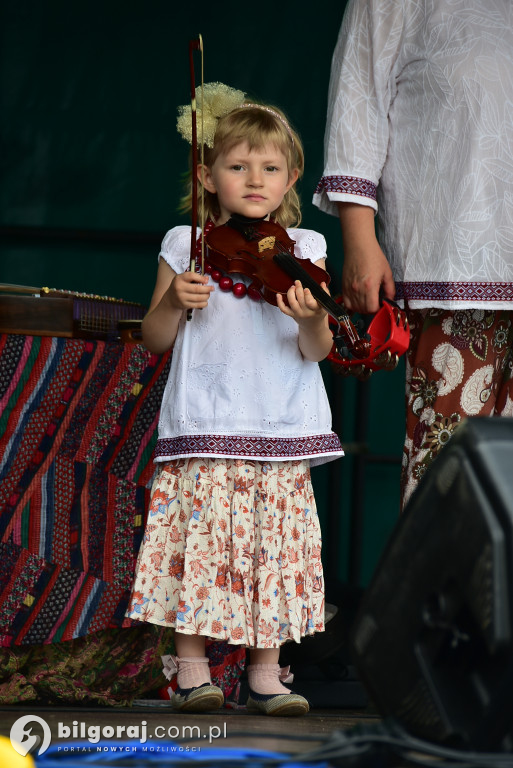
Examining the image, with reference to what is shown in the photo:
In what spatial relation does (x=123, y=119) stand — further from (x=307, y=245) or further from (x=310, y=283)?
(x=310, y=283)

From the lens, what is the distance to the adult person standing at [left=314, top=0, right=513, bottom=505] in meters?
1.89

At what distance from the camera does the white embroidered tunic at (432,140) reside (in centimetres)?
189

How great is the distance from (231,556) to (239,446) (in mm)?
226

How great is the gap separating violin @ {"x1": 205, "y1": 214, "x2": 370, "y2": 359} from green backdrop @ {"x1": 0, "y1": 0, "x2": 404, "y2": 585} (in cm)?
128

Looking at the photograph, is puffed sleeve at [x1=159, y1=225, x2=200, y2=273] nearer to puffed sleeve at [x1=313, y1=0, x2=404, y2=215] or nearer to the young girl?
the young girl

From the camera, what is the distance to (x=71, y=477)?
2.32 m

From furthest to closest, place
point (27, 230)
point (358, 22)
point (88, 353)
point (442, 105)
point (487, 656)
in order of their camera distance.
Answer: point (27, 230) → point (88, 353) → point (358, 22) → point (442, 105) → point (487, 656)

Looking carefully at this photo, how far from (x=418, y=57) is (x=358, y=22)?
17cm

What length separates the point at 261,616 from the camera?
1959 millimetres

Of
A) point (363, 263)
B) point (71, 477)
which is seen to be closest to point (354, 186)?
point (363, 263)

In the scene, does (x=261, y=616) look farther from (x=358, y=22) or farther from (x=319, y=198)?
(x=358, y=22)

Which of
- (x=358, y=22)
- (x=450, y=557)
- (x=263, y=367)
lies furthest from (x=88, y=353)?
(x=450, y=557)

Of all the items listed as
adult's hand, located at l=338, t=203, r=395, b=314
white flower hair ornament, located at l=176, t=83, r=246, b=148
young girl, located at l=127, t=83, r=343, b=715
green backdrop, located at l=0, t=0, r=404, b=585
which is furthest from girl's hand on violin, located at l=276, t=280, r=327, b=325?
green backdrop, located at l=0, t=0, r=404, b=585

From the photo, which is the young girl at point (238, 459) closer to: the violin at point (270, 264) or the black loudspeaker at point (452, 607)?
the violin at point (270, 264)
